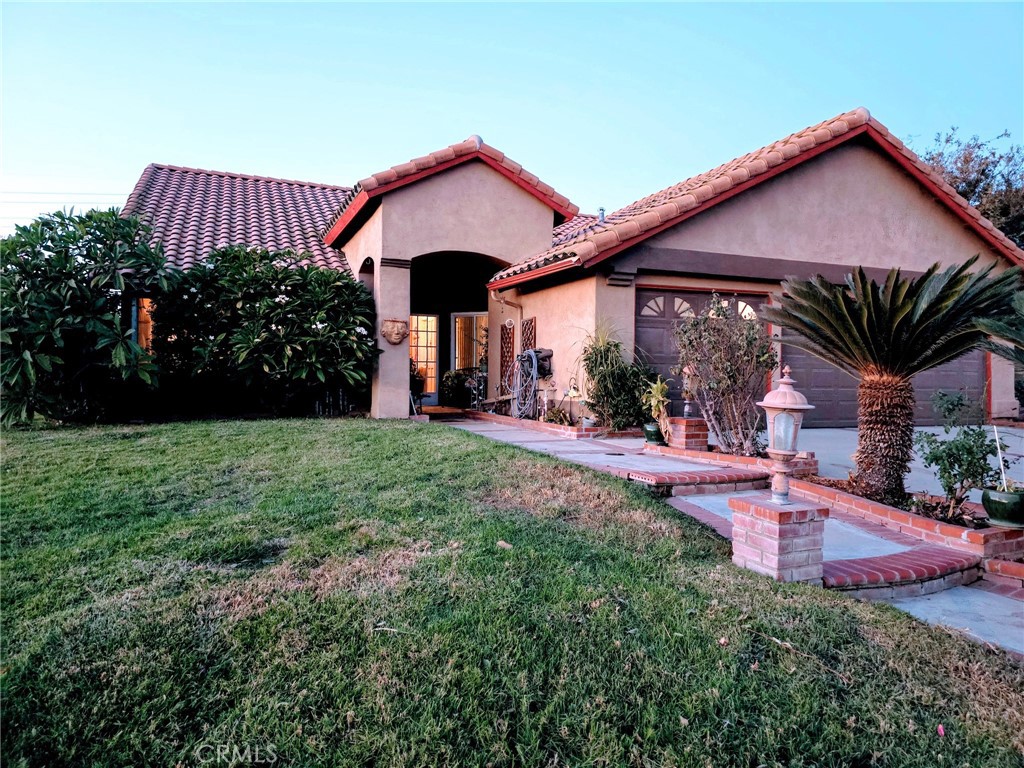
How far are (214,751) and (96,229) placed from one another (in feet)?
26.0

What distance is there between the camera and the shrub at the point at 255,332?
8.83 m

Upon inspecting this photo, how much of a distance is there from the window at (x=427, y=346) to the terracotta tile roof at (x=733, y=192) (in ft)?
12.7

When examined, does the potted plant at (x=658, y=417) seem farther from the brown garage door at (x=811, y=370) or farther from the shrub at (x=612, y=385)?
the brown garage door at (x=811, y=370)

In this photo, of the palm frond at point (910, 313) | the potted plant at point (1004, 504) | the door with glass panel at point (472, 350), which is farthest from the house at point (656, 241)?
A: the potted plant at point (1004, 504)

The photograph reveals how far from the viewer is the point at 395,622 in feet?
8.64

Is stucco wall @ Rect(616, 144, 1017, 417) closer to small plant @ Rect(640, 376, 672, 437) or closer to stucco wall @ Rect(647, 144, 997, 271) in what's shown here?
stucco wall @ Rect(647, 144, 997, 271)

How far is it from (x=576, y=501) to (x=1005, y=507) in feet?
10.0

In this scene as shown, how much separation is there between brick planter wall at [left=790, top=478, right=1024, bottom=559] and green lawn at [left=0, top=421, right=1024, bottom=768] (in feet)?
5.29

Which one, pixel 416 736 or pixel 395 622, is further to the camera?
pixel 395 622

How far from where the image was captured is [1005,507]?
4.31 m

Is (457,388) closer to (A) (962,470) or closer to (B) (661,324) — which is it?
(B) (661,324)

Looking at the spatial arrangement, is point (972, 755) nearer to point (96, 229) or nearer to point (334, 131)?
point (96, 229)

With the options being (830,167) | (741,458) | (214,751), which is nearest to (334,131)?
(830,167)

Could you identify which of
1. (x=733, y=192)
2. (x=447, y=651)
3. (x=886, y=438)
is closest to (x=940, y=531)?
(x=886, y=438)
